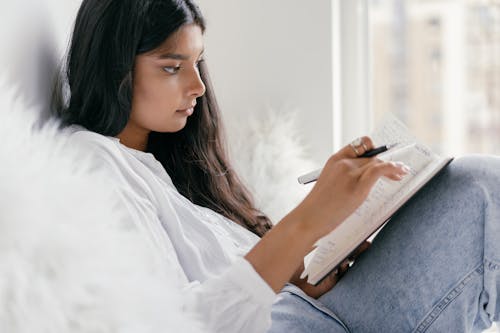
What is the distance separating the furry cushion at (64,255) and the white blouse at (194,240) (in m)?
0.08

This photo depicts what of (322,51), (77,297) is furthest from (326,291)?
(322,51)

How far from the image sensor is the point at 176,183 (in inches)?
56.5

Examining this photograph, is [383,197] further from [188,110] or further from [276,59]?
[276,59]

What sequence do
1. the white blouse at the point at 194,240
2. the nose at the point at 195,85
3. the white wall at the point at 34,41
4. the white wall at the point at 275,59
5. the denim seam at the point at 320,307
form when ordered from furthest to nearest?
the white wall at the point at 275,59
the nose at the point at 195,85
the denim seam at the point at 320,307
the white wall at the point at 34,41
the white blouse at the point at 194,240

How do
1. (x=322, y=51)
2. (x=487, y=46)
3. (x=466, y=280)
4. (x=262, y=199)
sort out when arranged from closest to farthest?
(x=466, y=280) → (x=262, y=199) → (x=322, y=51) → (x=487, y=46)

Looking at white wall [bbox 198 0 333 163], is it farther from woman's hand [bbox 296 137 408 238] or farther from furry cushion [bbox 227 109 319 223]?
woman's hand [bbox 296 137 408 238]

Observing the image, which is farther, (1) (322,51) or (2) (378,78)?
(2) (378,78)

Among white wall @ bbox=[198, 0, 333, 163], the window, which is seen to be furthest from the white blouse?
the window

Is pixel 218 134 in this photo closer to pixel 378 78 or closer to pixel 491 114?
pixel 378 78

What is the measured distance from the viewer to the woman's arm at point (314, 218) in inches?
37.6

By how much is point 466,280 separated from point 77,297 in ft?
2.08

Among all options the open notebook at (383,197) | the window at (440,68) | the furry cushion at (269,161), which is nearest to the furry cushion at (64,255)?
the open notebook at (383,197)

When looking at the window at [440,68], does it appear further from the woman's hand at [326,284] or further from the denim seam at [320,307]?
the denim seam at [320,307]

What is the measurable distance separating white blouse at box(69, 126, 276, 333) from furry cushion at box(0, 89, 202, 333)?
0.08m
